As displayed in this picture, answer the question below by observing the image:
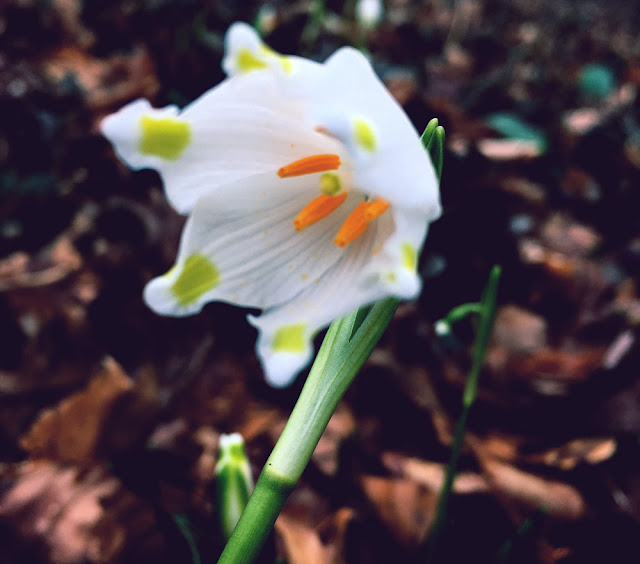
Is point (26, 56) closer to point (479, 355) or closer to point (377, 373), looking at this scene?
point (377, 373)

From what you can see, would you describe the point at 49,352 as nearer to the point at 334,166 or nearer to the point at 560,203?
the point at 334,166

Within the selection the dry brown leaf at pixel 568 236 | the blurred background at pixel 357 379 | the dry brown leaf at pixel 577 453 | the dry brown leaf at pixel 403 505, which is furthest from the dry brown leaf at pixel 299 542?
the dry brown leaf at pixel 568 236

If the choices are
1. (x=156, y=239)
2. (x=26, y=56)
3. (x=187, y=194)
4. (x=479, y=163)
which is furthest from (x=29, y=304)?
(x=26, y=56)

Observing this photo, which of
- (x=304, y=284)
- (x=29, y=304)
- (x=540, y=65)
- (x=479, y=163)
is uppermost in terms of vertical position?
(x=304, y=284)

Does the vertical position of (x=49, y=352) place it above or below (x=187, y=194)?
below

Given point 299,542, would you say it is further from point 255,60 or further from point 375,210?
point 255,60

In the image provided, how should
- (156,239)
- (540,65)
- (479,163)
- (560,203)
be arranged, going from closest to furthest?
(156,239) < (479,163) < (560,203) < (540,65)

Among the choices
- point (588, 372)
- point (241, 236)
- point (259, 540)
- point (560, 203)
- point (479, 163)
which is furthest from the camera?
point (560, 203)

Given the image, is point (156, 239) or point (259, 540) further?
point (156, 239)
